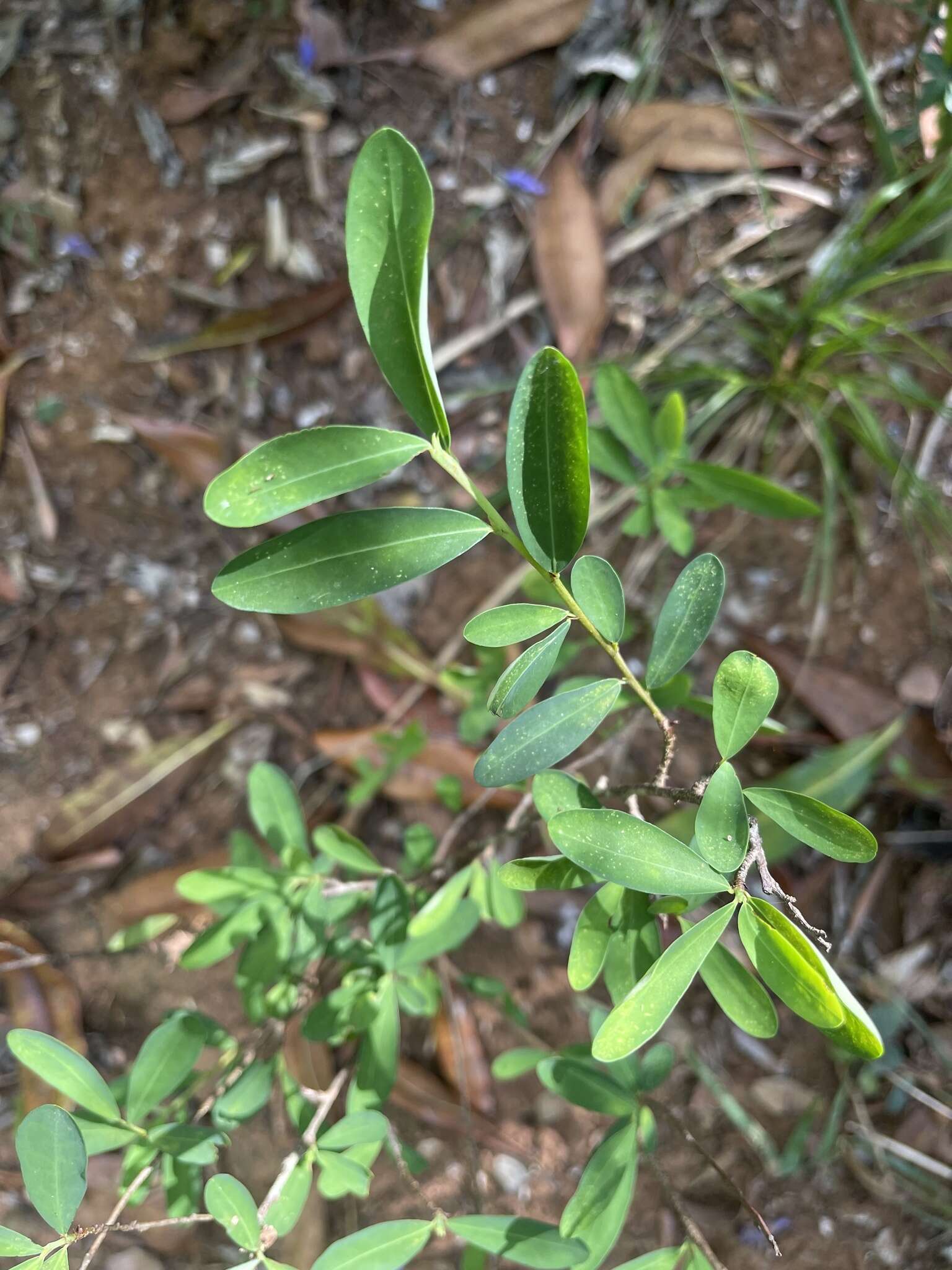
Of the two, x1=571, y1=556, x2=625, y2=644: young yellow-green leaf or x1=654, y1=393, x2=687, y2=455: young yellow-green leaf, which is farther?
x1=654, y1=393, x2=687, y2=455: young yellow-green leaf

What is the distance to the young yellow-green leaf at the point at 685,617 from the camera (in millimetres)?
761

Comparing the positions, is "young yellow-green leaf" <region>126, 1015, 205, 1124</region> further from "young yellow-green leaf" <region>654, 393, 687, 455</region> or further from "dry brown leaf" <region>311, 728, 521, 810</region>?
"young yellow-green leaf" <region>654, 393, 687, 455</region>

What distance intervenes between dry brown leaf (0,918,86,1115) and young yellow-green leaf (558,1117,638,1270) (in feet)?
4.20

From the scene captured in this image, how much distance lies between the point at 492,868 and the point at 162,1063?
0.44m

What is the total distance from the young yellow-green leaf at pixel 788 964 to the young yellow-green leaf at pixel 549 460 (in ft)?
1.06

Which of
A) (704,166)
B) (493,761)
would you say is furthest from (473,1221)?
(704,166)

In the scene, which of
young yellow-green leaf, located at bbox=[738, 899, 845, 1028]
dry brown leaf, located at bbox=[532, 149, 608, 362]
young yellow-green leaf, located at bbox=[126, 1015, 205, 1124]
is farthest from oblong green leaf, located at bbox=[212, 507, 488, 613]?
dry brown leaf, located at bbox=[532, 149, 608, 362]

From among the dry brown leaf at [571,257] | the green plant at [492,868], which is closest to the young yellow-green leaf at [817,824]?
the green plant at [492,868]

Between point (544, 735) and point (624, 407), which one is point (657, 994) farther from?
point (624, 407)

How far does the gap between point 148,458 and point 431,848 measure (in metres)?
1.20

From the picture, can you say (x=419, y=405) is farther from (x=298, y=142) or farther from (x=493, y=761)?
(x=298, y=142)

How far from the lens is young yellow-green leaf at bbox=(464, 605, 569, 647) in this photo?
701mm

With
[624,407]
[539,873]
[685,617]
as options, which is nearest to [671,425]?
[624,407]

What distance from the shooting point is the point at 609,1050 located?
2.09 ft
